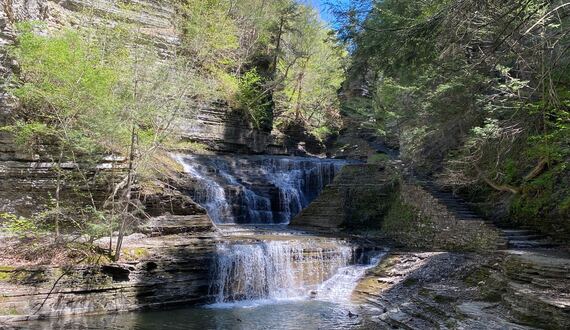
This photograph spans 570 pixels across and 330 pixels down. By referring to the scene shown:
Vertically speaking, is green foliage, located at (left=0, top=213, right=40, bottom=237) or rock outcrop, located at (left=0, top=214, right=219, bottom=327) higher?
green foliage, located at (left=0, top=213, right=40, bottom=237)

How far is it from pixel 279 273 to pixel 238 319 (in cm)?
272

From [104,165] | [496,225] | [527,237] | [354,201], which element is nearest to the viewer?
[104,165]

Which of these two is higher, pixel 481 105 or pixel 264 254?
pixel 481 105

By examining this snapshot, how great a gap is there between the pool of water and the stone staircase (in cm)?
499

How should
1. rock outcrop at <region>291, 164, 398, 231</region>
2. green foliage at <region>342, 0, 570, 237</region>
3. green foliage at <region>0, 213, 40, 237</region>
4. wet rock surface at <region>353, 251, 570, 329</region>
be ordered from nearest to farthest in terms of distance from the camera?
wet rock surface at <region>353, 251, 570, 329</region>, green foliage at <region>342, 0, 570, 237</region>, green foliage at <region>0, 213, 40, 237</region>, rock outcrop at <region>291, 164, 398, 231</region>

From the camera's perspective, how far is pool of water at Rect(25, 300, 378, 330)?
8.88 meters

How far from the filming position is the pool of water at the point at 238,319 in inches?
350

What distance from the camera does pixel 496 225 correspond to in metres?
13.6

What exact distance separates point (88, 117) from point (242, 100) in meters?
14.3

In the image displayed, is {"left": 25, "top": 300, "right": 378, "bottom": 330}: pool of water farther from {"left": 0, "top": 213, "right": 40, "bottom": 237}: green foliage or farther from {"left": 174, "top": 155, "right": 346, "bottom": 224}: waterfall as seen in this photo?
{"left": 174, "top": 155, "right": 346, "bottom": 224}: waterfall

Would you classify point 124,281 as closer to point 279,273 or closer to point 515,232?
point 279,273

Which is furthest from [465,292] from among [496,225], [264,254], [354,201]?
[354,201]

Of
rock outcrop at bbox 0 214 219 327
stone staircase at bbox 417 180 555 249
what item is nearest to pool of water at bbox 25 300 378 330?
rock outcrop at bbox 0 214 219 327

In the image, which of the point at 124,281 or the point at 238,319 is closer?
the point at 238,319
